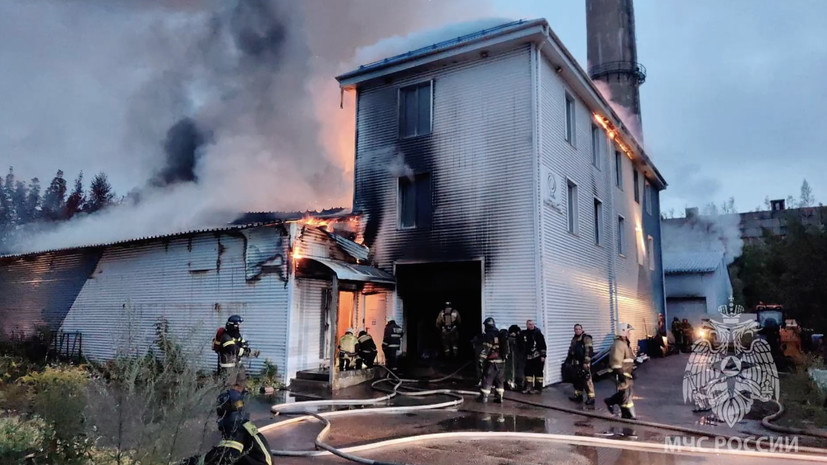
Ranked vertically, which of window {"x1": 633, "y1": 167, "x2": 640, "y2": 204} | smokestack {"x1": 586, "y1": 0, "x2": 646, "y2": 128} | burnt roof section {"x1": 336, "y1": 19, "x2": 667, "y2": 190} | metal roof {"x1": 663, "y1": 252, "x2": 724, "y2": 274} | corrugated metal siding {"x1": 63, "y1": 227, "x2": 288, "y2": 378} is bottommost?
corrugated metal siding {"x1": 63, "y1": 227, "x2": 288, "y2": 378}

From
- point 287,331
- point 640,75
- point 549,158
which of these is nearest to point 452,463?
point 287,331

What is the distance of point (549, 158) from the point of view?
566 inches

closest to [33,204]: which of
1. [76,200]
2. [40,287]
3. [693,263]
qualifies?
[76,200]

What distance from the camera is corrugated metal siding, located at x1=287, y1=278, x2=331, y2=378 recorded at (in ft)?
43.3

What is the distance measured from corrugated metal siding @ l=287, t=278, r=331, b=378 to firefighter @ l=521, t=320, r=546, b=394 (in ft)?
17.9

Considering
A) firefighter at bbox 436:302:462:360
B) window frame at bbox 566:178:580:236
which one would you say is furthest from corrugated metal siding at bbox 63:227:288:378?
window frame at bbox 566:178:580:236

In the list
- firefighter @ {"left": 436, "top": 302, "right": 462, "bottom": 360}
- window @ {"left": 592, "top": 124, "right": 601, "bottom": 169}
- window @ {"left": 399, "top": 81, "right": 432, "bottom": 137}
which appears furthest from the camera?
window @ {"left": 592, "top": 124, "right": 601, "bottom": 169}

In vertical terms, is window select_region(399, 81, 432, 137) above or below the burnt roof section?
below

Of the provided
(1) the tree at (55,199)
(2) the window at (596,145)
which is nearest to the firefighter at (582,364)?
(2) the window at (596,145)

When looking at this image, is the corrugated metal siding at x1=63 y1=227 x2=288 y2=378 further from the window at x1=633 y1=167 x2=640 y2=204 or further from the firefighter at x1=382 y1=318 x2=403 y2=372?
the window at x1=633 y1=167 x2=640 y2=204

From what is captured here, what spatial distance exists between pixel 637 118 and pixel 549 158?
24.1 meters

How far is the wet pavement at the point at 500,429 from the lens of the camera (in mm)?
6965

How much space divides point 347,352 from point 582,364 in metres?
5.98

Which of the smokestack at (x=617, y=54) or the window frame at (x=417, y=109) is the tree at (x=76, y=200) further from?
the smokestack at (x=617, y=54)
